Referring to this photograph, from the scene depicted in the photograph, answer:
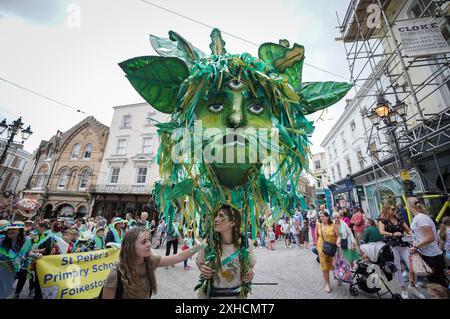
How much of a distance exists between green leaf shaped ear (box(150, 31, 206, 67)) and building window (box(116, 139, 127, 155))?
58.0 ft

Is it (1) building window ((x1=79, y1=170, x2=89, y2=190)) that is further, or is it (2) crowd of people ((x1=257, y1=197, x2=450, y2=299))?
(1) building window ((x1=79, y1=170, x2=89, y2=190))

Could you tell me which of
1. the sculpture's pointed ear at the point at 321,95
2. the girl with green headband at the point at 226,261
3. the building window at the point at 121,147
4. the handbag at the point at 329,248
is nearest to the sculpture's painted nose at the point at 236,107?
the sculpture's pointed ear at the point at 321,95

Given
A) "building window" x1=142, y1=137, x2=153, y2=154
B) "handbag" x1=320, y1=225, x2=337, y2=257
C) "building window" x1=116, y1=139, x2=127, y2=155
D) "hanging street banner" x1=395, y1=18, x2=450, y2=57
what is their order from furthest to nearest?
1. "building window" x1=116, y1=139, x2=127, y2=155
2. "building window" x1=142, y1=137, x2=153, y2=154
3. "hanging street banner" x1=395, y1=18, x2=450, y2=57
4. "handbag" x1=320, y1=225, x2=337, y2=257

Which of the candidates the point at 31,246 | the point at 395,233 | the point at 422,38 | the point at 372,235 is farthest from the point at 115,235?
the point at 422,38

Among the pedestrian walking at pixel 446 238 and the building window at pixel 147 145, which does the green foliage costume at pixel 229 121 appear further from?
the building window at pixel 147 145

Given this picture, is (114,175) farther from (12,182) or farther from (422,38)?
(12,182)

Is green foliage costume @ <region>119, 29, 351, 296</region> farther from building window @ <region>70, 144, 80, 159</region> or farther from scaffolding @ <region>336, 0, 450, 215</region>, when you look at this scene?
building window @ <region>70, 144, 80, 159</region>

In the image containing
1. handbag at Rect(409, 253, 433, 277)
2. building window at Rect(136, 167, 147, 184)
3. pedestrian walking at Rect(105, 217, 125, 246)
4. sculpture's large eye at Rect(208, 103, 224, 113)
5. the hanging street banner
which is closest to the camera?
sculpture's large eye at Rect(208, 103, 224, 113)

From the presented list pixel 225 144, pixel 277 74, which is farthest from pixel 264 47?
pixel 225 144

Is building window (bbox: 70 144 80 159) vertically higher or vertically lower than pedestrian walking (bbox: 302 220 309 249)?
higher

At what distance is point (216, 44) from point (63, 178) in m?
21.6

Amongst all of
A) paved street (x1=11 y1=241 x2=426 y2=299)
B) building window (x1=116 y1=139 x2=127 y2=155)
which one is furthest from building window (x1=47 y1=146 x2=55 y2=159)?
paved street (x1=11 y1=241 x2=426 y2=299)

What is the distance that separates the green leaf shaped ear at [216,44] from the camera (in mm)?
1505

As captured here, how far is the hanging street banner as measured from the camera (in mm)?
4742
